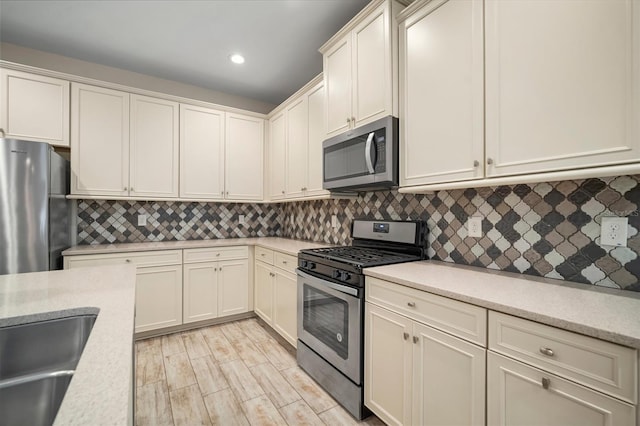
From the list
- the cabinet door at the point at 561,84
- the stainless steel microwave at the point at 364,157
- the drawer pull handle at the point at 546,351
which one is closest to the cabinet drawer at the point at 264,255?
the stainless steel microwave at the point at 364,157

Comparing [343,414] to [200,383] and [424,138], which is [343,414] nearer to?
[200,383]

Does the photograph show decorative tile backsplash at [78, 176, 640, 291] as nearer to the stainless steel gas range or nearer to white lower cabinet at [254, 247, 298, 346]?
the stainless steel gas range

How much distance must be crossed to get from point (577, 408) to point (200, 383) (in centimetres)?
214

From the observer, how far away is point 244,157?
11.5 feet

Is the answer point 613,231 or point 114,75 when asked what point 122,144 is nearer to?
point 114,75

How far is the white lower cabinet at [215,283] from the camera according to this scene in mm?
2959

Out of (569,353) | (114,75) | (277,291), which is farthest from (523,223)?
(114,75)

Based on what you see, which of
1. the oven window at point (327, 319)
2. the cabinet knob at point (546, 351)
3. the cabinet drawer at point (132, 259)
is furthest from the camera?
the cabinet drawer at point (132, 259)

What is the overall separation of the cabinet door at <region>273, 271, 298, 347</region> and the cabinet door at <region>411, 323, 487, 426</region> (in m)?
1.22

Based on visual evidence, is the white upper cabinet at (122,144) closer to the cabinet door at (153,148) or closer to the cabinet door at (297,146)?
the cabinet door at (153,148)

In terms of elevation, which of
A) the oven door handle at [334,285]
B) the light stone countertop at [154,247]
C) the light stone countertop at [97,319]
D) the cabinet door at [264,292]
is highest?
the light stone countertop at [97,319]

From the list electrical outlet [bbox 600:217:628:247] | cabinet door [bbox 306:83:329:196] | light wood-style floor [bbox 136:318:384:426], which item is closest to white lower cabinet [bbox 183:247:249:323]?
light wood-style floor [bbox 136:318:384:426]

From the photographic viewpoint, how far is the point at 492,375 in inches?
43.4

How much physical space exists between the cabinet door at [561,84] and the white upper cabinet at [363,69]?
599 mm
